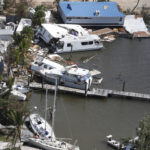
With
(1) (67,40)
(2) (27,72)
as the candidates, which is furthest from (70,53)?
(2) (27,72)

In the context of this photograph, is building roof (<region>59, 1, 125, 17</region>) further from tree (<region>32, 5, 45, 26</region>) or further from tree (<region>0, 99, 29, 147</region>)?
tree (<region>0, 99, 29, 147</region>)

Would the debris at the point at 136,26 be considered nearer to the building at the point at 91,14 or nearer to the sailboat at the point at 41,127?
the building at the point at 91,14

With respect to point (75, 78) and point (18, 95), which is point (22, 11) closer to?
point (75, 78)

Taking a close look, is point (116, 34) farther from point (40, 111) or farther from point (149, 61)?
point (40, 111)

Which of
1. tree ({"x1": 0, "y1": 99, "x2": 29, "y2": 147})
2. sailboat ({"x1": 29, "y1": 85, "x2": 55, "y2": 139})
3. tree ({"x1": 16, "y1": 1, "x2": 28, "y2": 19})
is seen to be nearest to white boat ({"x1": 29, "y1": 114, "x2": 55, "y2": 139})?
sailboat ({"x1": 29, "y1": 85, "x2": 55, "y2": 139})

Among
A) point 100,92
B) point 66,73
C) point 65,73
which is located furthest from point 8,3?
point 100,92
